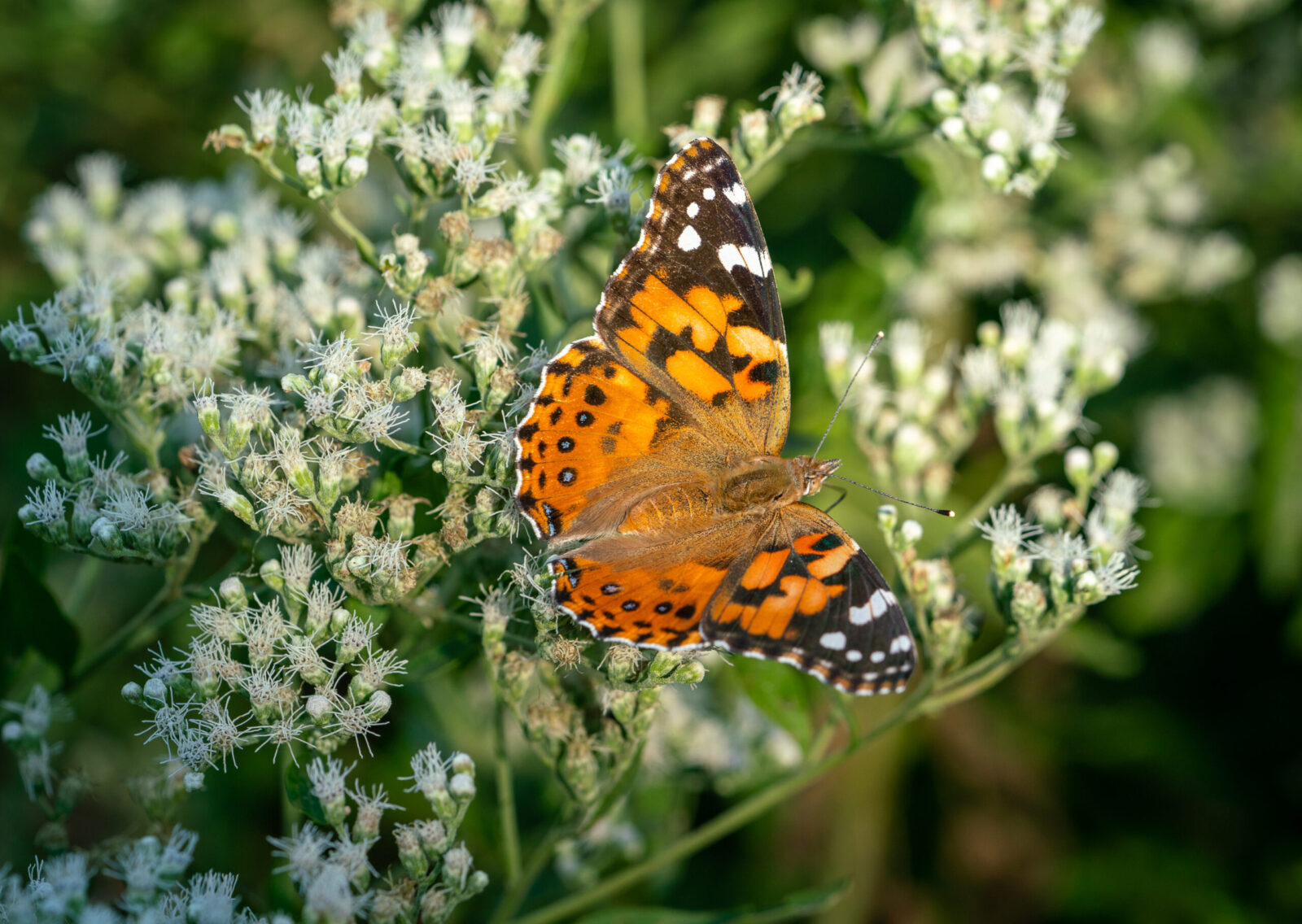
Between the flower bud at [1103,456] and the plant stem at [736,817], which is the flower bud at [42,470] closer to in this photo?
the plant stem at [736,817]

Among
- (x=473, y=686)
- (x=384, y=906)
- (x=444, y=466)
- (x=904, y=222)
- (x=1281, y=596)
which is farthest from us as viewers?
(x=473, y=686)

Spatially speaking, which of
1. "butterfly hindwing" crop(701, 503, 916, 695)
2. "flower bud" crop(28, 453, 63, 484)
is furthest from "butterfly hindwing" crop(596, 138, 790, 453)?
"flower bud" crop(28, 453, 63, 484)

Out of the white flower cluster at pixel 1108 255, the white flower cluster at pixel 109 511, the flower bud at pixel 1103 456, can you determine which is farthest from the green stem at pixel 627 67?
the white flower cluster at pixel 109 511

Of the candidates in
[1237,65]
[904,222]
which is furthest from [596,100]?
[1237,65]

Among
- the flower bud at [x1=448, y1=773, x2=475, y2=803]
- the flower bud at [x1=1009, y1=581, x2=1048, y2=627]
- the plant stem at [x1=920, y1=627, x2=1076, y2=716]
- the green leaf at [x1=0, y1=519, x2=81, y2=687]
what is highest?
the green leaf at [x1=0, y1=519, x2=81, y2=687]

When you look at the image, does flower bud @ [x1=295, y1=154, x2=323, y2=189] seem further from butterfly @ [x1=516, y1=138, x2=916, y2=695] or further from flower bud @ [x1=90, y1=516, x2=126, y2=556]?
flower bud @ [x1=90, y1=516, x2=126, y2=556]

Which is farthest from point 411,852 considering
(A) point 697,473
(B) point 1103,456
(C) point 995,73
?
(C) point 995,73

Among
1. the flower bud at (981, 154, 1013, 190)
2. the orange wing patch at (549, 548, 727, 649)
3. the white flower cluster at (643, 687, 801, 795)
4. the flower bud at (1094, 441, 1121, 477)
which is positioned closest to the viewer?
the orange wing patch at (549, 548, 727, 649)

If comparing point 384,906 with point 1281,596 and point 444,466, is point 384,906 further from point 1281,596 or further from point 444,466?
point 1281,596
